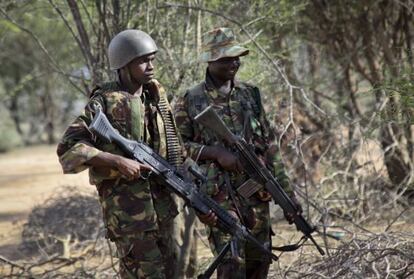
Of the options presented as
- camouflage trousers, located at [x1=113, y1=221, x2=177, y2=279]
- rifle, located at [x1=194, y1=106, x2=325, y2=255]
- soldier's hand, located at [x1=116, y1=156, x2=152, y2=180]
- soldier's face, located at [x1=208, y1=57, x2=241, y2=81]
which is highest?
soldier's face, located at [x1=208, y1=57, x2=241, y2=81]

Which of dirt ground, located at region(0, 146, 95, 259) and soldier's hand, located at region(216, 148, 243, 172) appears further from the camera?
dirt ground, located at region(0, 146, 95, 259)

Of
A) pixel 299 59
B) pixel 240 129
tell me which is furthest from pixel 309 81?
pixel 240 129

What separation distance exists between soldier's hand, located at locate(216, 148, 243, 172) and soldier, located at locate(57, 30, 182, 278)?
1.09 feet

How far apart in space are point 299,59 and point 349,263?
17.7ft

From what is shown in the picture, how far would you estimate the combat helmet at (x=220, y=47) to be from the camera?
13.3 ft

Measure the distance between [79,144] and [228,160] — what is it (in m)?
0.88

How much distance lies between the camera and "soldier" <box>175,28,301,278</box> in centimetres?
404

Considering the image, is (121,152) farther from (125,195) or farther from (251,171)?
(251,171)

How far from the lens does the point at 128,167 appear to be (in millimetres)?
3418

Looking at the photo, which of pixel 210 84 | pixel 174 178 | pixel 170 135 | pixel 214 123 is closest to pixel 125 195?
pixel 174 178

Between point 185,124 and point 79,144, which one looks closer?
point 79,144

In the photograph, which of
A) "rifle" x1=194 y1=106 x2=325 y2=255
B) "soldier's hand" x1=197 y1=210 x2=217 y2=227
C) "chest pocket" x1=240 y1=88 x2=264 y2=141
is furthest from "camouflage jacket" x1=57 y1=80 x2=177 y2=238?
"chest pocket" x1=240 y1=88 x2=264 y2=141

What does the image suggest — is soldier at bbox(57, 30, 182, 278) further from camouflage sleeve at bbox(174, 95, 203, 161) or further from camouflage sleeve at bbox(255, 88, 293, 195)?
camouflage sleeve at bbox(255, 88, 293, 195)

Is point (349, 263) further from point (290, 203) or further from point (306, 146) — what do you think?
point (306, 146)
